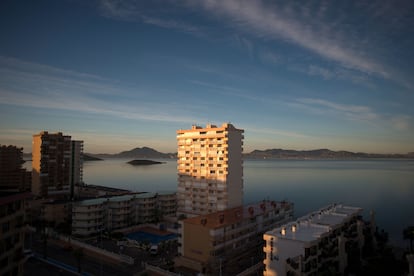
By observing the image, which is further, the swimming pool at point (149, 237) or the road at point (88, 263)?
the swimming pool at point (149, 237)

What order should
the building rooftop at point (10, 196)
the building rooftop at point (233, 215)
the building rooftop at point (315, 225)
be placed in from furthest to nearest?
1. the building rooftop at point (233, 215)
2. the building rooftop at point (315, 225)
3. the building rooftop at point (10, 196)

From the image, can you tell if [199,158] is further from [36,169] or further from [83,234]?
[36,169]

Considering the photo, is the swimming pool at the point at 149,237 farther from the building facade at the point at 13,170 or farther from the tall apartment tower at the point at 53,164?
the building facade at the point at 13,170

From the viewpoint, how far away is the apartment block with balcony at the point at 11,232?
2731 centimetres

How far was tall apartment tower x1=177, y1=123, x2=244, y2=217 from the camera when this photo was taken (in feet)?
221

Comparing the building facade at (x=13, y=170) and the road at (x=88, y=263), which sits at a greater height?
the building facade at (x=13, y=170)

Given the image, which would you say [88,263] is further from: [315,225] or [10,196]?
[315,225]

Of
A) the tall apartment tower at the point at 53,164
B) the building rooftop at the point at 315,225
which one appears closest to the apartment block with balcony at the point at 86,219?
the tall apartment tower at the point at 53,164

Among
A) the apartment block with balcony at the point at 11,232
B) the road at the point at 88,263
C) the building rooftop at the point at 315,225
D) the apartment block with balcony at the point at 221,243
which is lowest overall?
the road at the point at 88,263

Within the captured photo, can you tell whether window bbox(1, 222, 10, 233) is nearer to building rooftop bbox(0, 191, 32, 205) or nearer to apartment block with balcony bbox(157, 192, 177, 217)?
building rooftop bbox(0, 191, 32, 205)

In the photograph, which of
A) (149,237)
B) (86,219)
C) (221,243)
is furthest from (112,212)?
(221,243)

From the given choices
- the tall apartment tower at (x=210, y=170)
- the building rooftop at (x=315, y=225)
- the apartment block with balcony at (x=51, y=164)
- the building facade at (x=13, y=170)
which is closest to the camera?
the building rooftop at (x=315, y=225)

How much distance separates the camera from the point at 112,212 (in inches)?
2589

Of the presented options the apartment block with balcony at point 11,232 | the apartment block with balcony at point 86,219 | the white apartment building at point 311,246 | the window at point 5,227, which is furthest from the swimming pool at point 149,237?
the window at point 5,227
